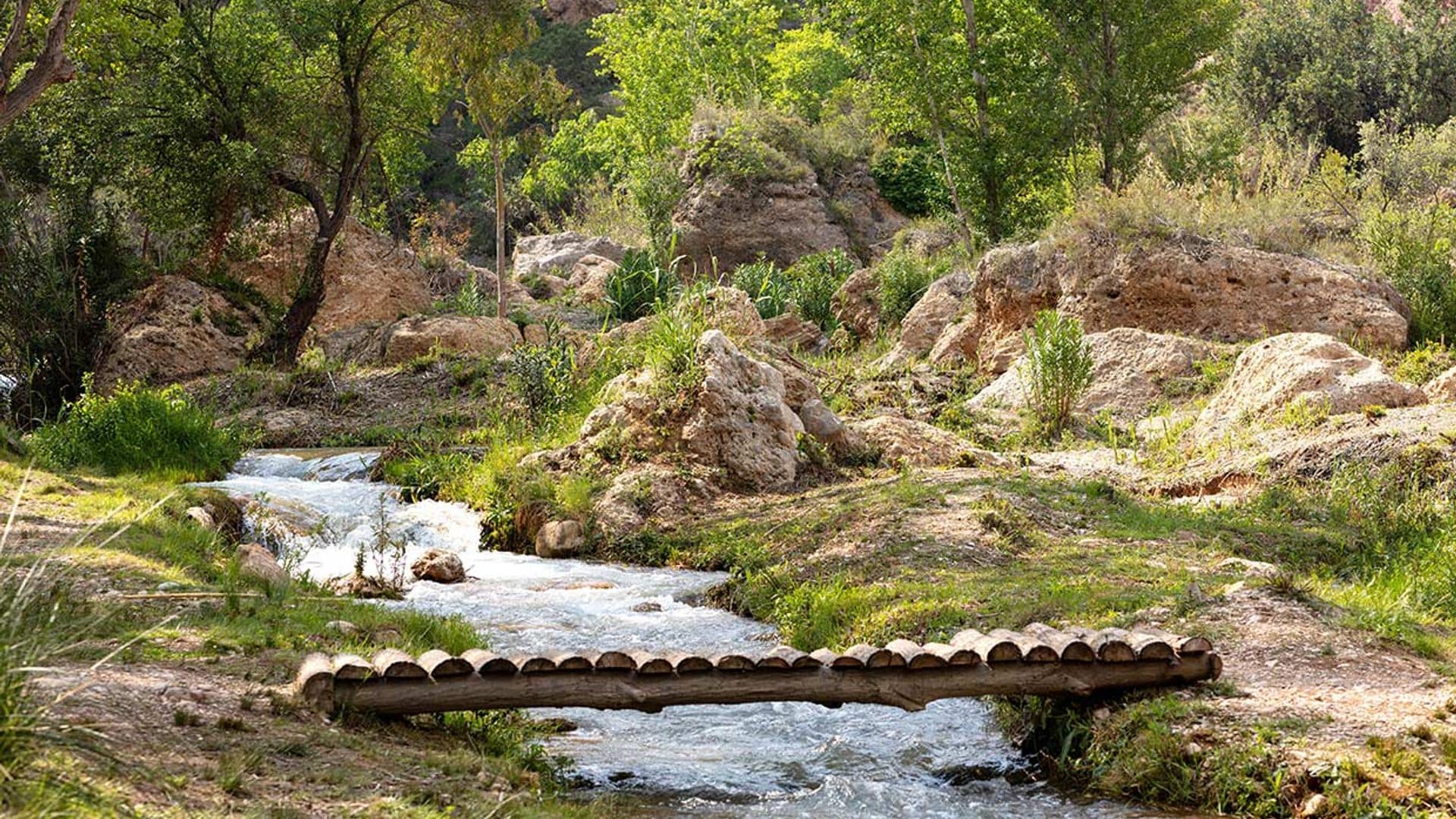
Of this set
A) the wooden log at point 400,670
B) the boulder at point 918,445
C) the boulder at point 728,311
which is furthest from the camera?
the boulder at point 728,311

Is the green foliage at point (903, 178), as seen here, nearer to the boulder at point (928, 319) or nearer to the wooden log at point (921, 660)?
the boulder at point (928, 319)

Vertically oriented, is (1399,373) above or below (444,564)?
above

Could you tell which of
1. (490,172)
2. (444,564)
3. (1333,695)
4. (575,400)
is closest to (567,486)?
(444,564)

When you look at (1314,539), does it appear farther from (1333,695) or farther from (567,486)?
(567,486)

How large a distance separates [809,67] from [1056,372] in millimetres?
30711

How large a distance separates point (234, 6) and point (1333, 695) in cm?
1922

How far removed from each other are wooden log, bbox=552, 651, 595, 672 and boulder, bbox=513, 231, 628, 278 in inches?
1037

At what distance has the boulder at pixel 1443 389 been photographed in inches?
448

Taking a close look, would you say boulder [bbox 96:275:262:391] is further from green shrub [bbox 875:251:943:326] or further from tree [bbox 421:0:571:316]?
green shrub [bbox 875:251:943:326]

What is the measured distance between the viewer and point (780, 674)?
5500 millimetres

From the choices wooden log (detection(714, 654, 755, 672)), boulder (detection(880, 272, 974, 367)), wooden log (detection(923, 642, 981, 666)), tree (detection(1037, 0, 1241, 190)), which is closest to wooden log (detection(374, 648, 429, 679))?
wooden log (detection(714, 654, 755, 672))

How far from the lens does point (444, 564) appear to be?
9.66 m

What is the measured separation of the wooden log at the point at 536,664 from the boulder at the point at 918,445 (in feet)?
23.2

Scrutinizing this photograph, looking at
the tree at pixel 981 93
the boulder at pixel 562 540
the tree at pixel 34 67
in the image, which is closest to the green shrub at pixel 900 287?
the tree at pixel 981 93
